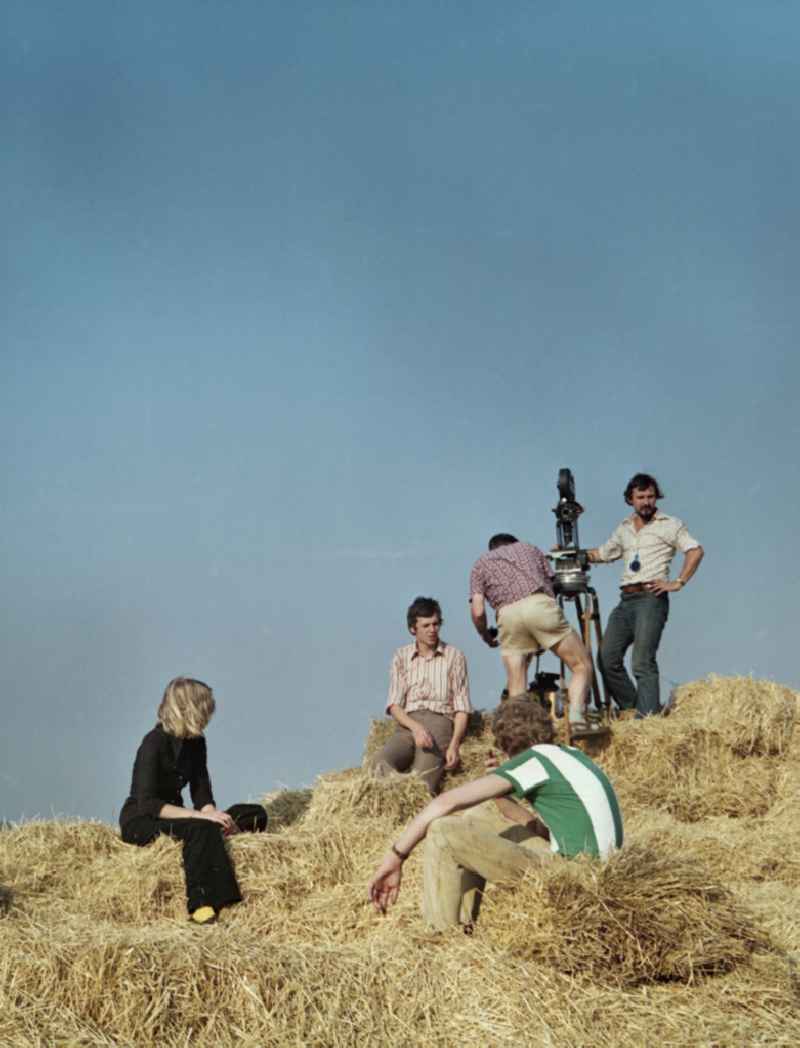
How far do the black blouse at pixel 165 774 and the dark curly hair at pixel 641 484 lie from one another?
14.8ft

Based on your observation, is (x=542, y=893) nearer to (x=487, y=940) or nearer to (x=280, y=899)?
(x=487, y=940)

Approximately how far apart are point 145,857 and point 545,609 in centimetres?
360

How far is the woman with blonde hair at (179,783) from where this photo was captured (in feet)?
21.3

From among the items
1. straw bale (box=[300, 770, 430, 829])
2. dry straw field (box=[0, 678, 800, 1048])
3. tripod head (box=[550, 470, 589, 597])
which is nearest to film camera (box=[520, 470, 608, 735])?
tripod head (box=[550, 470, 589, 597])

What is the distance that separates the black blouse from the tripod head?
373 cm

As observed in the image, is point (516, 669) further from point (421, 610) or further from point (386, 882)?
point (386, 882)

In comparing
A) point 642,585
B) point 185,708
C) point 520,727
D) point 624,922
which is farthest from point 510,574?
point 624,922

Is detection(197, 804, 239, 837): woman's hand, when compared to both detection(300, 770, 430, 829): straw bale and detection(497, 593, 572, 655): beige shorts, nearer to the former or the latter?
detection(300, 770, 430, 829): straw bale

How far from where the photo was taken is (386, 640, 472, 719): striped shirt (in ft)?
28.7

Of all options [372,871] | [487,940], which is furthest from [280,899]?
[487,940]

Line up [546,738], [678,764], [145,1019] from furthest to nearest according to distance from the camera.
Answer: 1. [678,764]
2. [546,738]
3. [145,1019]

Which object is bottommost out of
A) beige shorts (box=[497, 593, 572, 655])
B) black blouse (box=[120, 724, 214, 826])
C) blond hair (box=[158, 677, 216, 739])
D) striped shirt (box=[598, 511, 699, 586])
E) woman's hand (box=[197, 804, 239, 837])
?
woman's hand (box=[197, 804, 239, 837])

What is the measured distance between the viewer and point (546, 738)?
5.09 meters

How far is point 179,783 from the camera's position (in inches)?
276
